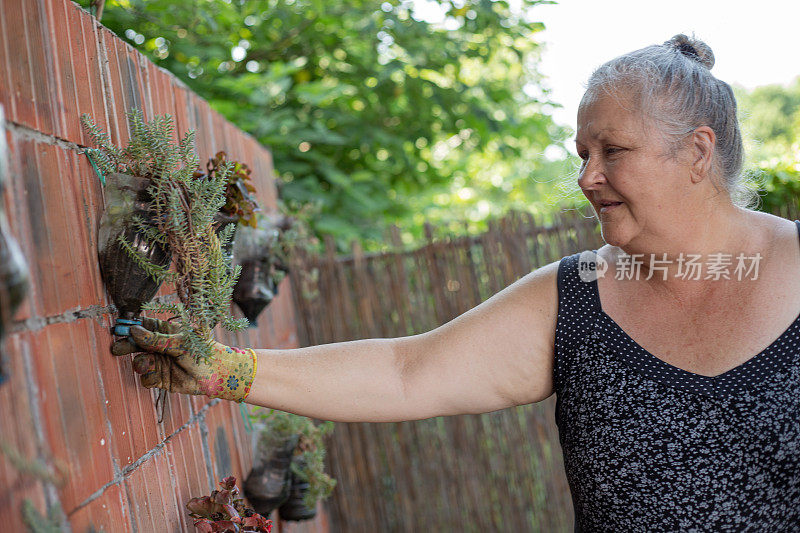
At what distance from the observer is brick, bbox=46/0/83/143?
1.05 meters

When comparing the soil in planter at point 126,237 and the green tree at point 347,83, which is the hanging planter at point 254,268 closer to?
the soil in planter at point 126,237

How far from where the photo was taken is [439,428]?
3934 mm

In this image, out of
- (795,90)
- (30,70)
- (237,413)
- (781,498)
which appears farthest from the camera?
(795,90)

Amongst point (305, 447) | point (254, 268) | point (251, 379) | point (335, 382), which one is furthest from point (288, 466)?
point (251, 379)

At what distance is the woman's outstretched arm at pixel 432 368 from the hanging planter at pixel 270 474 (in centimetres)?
62

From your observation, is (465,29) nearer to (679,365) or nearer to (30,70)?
(679,365)

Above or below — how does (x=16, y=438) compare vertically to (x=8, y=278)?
below

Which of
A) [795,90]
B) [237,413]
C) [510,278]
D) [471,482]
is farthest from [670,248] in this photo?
[795,90]

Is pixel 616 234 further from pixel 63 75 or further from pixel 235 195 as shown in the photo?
pixel 63 75

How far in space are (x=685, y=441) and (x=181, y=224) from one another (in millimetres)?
1217

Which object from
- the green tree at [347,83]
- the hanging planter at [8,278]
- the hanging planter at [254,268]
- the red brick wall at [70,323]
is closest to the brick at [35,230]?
the red brick wall at [70,323]

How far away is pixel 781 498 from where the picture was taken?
1.54m

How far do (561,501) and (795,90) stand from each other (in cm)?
3092

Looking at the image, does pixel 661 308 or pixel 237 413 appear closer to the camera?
pixel 661 308
